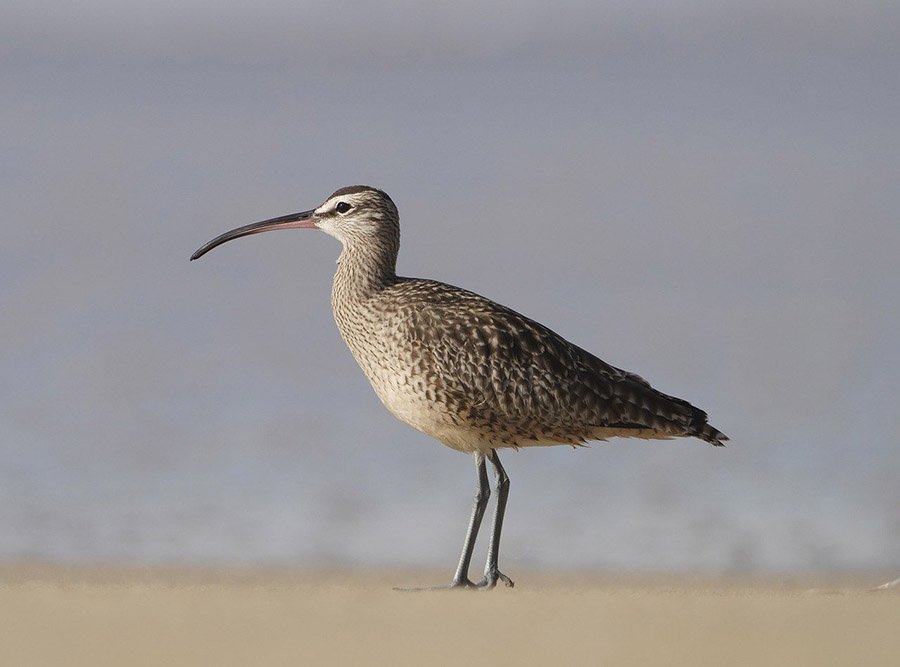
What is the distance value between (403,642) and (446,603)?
1319 mm

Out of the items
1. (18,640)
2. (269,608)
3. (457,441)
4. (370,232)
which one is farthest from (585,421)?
(18,640)

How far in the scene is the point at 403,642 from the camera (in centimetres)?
746

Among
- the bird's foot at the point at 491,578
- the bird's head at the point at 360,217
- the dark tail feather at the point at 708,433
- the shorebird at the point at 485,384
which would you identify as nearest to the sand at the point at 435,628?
the bird's foot at the point at 491,578

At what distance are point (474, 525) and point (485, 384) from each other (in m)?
0.79

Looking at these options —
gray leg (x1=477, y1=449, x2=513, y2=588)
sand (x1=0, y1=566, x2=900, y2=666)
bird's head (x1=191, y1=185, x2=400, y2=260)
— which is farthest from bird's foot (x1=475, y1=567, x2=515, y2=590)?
bird's head (x1=191, y1=185, x2=400, y2=260)

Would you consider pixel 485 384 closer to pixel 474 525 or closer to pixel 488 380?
pixel 488 380

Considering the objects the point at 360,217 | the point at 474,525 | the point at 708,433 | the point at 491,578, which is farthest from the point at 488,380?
the point at 360,217

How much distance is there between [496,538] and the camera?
11.0 meters

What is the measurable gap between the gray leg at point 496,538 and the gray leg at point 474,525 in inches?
3.2

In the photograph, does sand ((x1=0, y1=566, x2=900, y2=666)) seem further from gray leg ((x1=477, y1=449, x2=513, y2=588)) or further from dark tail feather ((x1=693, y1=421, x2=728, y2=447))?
dark tail feather ((x1=693, y1=421, x2=728, y2=447))

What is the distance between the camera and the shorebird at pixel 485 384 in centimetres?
1107

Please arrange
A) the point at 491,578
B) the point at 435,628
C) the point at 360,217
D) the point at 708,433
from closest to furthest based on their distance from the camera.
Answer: the point at 435,628 → the point at 491,578 → the point at 708,433 → the point at 360,217

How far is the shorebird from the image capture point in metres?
11.1

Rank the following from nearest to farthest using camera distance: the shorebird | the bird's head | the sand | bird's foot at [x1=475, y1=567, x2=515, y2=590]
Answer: the sand → bird's foot at [x1=475, y1=567, x2=515, y2=590] → the shorebird → the bird's head
